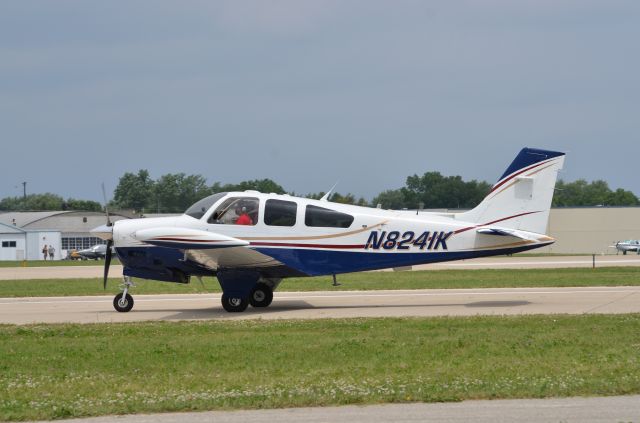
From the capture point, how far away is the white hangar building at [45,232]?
297 feet

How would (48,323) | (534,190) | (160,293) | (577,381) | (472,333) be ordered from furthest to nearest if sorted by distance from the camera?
(160,293), (534,190), (48,323), (472,333), (577,381)

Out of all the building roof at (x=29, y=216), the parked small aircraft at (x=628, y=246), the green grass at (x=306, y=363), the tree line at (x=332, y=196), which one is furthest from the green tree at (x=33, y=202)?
the green grass at (x=306, y=363)

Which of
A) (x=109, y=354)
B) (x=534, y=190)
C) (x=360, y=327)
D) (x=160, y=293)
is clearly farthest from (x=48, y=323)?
(x=534, y=190)

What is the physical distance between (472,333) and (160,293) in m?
14.0

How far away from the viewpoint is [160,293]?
26.8 m

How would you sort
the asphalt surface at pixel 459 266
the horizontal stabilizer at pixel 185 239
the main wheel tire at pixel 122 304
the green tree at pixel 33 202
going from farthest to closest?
the green tree at pixel 33 202, the asphalt surface at pixel 459 266, the main wheel tire at pixel 122 304, the horizontal stabilizer at pixel 185 239

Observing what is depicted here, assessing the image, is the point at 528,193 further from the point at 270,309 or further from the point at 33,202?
the point at 33,202

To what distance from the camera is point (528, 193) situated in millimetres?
19625

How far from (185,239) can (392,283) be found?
40.8 feet

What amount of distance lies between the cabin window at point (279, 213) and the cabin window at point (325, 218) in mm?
313

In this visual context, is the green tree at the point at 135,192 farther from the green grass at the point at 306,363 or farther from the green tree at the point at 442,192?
the green grass at the point at 306,363

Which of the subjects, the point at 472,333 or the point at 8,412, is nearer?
the point at 8,412

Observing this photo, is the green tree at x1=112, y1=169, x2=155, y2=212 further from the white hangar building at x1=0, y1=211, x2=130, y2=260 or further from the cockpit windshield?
the cockpit windshield

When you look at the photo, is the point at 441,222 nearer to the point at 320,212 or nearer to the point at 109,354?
the point at 320,212
